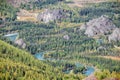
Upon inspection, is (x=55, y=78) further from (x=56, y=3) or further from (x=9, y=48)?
(x=56, y=3)

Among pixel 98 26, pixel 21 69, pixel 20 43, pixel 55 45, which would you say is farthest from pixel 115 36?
pixel 21 69

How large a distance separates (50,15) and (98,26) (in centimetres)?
735

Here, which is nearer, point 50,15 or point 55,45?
point 55,45

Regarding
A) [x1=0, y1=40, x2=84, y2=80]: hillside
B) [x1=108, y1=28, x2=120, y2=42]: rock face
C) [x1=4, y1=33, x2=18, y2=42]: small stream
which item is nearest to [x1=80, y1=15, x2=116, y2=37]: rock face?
[x1=108, y1=28, x2=120, y2=42]: rock face

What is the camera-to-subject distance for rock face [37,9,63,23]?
169ft

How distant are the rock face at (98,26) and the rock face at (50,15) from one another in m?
5.16

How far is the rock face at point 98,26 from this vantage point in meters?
47.6

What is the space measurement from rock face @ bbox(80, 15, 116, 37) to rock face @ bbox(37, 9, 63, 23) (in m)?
5.16

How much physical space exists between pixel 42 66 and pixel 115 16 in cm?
2274

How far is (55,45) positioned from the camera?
4125cm

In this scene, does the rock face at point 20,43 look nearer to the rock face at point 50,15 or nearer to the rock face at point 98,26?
the rock face at point 98,26

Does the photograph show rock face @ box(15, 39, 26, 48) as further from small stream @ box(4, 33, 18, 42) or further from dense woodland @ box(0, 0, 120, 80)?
small stream @ box(4, 33, 18, 42)

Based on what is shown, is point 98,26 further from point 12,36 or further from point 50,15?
point 12,36

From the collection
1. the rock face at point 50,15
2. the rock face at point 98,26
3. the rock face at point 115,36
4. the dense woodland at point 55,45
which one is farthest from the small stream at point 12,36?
the rock face at point 115,36
